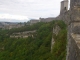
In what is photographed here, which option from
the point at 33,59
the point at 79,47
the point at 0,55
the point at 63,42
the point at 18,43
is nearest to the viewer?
the point at 79,47

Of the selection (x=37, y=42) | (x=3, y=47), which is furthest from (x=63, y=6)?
(x=3, y=47)

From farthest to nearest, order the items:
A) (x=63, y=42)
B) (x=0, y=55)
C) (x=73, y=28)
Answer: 1. (x=0, y=55)
2. (x=63, y=42)
3. (x=73, y=28)

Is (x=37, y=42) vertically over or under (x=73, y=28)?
under

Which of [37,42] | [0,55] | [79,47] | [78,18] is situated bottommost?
[0,55]

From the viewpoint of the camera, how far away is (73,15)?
17.2ft

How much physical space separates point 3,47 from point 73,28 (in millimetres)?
46915

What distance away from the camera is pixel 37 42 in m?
38.8

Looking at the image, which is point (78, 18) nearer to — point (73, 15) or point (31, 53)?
point (73, 15)

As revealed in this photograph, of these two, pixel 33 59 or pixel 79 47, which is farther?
pixel 33 59

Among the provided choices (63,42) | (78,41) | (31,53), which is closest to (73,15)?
(78,41)

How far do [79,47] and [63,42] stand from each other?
21.4 metres

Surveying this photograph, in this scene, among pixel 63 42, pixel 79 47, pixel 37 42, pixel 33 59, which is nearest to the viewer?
pixel 79 47

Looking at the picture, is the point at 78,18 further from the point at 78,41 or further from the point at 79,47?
the point at 79,47

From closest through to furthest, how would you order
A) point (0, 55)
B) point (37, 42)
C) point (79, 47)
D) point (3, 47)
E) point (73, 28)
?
point (79, 47)
point (73, 28)
point (37, 42)
point (0, 55)
point (3, 47)
